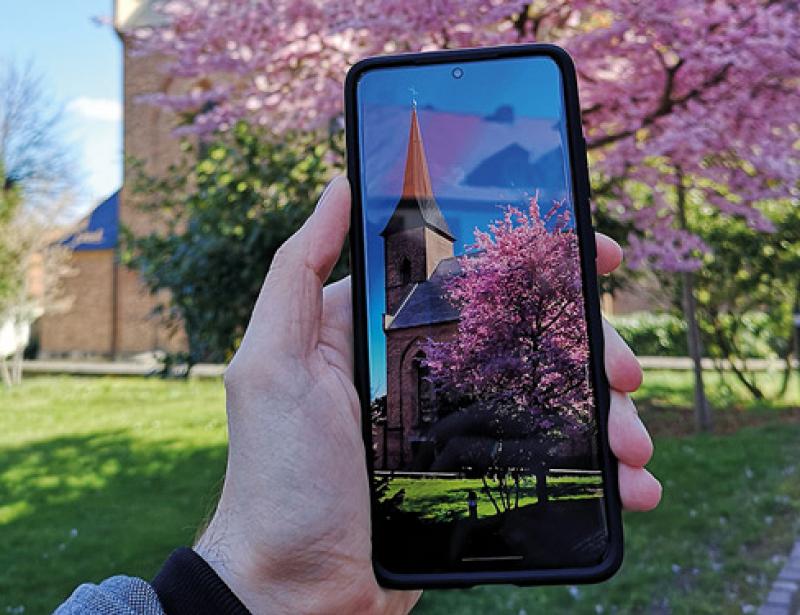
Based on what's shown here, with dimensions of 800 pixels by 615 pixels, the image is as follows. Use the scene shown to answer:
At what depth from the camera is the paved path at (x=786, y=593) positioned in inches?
134

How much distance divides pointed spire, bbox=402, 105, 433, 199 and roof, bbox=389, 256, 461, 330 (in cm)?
15

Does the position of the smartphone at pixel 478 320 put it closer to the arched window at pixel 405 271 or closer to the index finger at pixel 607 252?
the arched window at pixel 405 271

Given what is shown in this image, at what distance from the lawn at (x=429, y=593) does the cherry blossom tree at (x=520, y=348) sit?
777mm

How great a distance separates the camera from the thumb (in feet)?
4.74

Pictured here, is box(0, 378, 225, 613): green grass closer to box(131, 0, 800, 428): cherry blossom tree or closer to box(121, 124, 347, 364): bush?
box(121, 124, 347, 364): bush

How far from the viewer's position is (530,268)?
1.44 meters

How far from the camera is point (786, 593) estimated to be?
3.56 meters

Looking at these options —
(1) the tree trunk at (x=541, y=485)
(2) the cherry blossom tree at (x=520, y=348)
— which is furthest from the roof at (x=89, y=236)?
(1) the tree trunk at (x=541, y=485)

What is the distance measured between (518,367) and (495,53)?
63 centimetres

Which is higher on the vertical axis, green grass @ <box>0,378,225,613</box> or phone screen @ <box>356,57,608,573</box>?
phone screen @ <box>356,57,608,573</box>

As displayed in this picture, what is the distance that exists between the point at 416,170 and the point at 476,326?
13.1 inches

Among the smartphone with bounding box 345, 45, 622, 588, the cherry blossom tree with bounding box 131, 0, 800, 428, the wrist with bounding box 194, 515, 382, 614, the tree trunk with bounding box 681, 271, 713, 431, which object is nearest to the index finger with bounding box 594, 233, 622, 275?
the smartphone with bounding box 345, 45, 622, 588

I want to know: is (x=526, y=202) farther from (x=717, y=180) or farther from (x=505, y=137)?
(x=717, y=180)

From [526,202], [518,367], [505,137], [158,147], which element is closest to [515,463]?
[518,367]
